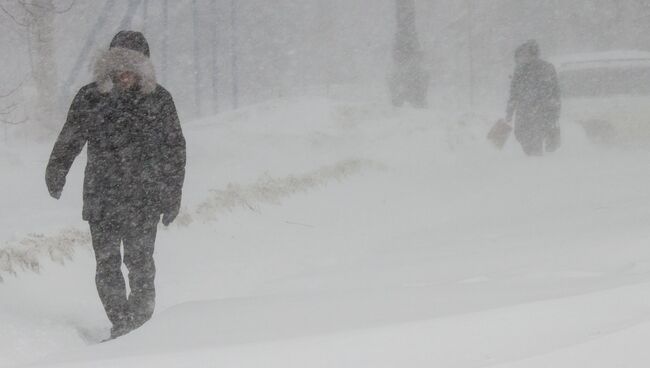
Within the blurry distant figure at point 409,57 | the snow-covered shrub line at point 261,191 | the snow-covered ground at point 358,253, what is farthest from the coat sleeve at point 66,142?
the blurry distant figure at point 409,57

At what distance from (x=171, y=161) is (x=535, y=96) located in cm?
809

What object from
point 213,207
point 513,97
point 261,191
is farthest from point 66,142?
point 513,97

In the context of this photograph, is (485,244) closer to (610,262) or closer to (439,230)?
(439,230)

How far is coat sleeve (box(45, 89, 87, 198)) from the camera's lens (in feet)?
15.4

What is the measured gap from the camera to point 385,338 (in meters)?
2.70

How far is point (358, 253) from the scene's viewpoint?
7.12 meters

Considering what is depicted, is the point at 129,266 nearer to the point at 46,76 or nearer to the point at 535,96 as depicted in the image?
the point at 535,96

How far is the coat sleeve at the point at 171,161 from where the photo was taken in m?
4.81

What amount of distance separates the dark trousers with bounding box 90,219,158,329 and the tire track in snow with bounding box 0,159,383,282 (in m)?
0.80

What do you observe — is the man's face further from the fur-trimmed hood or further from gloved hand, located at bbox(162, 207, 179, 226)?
gloved hand, located at bbox(162, 207, 179, 226)

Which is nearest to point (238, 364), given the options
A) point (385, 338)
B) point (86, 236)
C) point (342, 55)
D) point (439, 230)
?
point (385, 338)

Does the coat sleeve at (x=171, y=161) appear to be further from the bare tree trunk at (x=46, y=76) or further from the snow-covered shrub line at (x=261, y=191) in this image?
the bare tree trunk at (x=46, y=76)

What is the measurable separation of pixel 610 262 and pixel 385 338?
2.32 metres

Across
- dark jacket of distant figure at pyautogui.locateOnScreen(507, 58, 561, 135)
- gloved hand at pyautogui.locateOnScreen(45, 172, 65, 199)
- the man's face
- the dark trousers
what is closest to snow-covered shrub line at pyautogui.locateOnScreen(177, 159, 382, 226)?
the dark trousers
